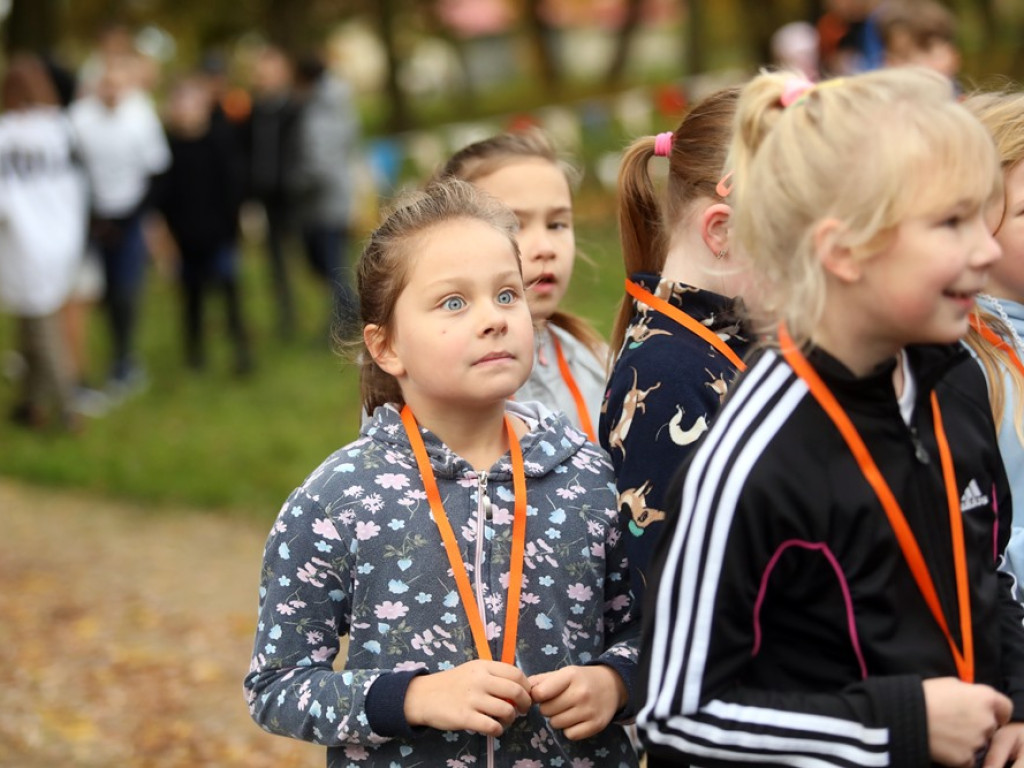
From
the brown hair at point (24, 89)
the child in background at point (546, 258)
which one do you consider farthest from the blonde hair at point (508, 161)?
the brown hair at point (24, 89)

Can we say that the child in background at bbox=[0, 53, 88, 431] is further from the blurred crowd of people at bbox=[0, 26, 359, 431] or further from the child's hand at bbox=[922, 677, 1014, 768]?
the child's hand at bbox=[922, 677, 1014, 768]

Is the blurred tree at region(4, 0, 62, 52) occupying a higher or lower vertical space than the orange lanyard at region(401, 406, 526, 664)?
higher

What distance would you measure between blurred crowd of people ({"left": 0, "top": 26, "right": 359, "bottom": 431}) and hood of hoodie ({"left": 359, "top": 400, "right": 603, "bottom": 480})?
626cm

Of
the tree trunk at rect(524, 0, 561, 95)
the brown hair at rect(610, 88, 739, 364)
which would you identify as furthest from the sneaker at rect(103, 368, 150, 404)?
the tree trunk at rect(524, 0, 561, 95)

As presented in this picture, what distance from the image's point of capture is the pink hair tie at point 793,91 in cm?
213

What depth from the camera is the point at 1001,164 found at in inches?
107

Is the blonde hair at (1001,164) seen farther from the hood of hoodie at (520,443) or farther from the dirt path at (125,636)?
the dirt path at (125,636)

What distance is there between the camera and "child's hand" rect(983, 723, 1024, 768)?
7.22 ft

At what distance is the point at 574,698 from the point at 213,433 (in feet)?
23.1

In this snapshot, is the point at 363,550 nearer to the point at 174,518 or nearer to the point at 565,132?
the point at 174,518

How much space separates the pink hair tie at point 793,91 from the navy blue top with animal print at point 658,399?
1.93ft

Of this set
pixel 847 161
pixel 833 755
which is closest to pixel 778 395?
pixel 847 161

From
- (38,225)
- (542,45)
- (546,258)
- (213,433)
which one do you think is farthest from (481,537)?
(542,45)

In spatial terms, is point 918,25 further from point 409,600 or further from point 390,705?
point 390,705
